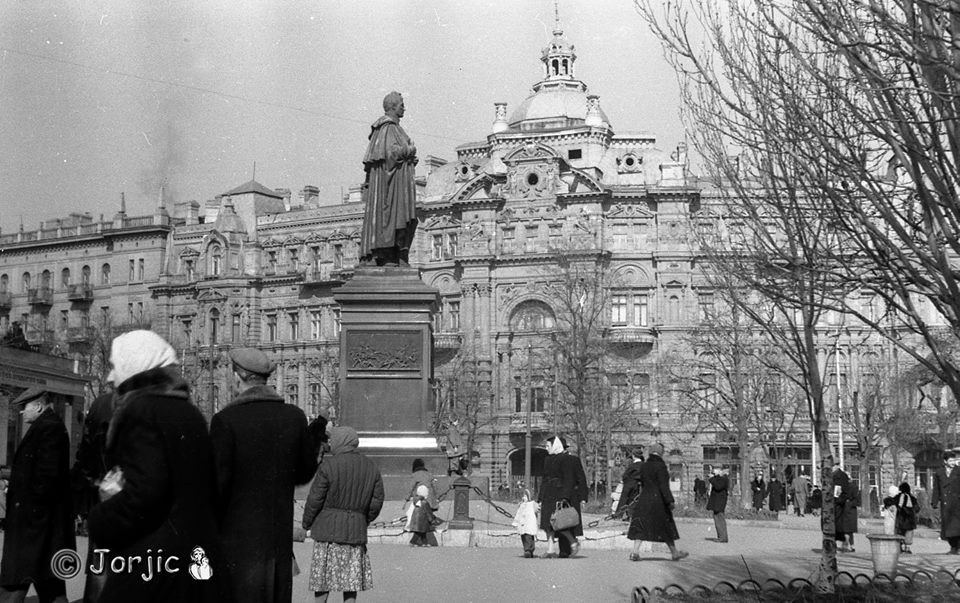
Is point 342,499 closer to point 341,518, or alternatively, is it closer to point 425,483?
point 341,518

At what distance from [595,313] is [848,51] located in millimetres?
49964

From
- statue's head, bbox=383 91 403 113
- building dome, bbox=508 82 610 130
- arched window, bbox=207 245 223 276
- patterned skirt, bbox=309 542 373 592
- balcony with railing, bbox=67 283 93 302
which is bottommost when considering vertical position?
patterned skirt, bbox=309 542 373 592

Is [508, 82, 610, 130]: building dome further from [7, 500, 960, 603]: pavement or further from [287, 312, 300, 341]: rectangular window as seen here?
[7, 500, 960, 603]: pavement

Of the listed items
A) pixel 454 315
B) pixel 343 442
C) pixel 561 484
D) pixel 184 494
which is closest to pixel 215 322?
pixel 454 315

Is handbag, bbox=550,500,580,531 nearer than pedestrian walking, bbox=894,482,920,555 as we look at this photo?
Yes

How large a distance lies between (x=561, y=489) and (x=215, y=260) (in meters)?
66.7

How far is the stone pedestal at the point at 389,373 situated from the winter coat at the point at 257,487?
12.5m

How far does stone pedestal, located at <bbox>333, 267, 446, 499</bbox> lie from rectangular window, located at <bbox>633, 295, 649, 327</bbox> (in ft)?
164

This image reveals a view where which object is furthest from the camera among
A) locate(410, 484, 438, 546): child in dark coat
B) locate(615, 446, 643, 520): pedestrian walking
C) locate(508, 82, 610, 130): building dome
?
locate(508, 82, 610, 130): building dome

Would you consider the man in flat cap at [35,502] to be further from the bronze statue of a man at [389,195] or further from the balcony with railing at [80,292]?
the balcony with railing at [80,292]

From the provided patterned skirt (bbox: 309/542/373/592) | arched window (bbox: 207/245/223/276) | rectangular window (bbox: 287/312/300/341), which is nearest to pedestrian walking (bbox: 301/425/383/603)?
patterned skirt (bbox: 309/542/373/592)

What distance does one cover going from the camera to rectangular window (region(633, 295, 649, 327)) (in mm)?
69750

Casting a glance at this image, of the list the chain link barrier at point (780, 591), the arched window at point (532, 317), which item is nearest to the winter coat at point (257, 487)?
the chain link barrier at point (780, 591)

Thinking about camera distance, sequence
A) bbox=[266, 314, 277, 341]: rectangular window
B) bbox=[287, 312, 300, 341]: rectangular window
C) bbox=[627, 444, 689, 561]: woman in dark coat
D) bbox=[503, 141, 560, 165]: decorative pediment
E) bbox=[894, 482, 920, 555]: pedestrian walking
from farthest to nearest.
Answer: bbox=[266, 314, 277, 341]: rectangular window
bbox=[287, 312, 300, 341]: rectangular window
bbox=[503, 141, 560, 165]: decorative pediment
bbox=[894, 482, 920, 555]: pedestrian walking
bbox=[627, 444, 689, 561]: woman in dark coat
